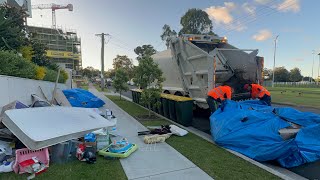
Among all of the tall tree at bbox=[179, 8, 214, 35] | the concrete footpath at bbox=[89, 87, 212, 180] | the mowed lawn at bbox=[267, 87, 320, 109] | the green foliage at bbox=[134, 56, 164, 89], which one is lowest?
the concrete footpath at bbox=[89, 87, 212, 180]

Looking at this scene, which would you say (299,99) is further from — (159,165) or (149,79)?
(159,165)

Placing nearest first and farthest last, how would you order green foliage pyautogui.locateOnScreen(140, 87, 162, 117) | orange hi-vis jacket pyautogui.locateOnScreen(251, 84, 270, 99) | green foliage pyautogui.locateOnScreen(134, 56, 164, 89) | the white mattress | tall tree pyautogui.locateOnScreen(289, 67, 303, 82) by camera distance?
the white mattress, orange hi-vis jacket pyautogui.locateOnScreen(251, 84, 270, 99), green foliage pyautogui.locateOnScreen(140, 87, 162, 117), green foliage pyautogui.locateOnScreen(134, 56, 164, 89), tall tree pyautogui.locateOnScreen(289, 67, 303, 82)

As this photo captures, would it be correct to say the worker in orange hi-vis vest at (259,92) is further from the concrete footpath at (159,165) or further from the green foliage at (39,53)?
the green foliage at (39,53)

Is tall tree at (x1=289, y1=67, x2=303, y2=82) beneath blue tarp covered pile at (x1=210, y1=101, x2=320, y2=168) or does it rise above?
above

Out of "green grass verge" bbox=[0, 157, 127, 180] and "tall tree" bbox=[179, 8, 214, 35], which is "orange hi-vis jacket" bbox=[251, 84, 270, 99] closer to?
"green grass verge" bbox=[0, 157, 127, 180]

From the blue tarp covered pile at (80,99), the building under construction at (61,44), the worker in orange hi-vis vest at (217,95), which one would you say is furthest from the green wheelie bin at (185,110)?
the building under construction at (61,44)

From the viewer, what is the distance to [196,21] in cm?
3716

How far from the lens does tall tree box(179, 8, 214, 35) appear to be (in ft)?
122

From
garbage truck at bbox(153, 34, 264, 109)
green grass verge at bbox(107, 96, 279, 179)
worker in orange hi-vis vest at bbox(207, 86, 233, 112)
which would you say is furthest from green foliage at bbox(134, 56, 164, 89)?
green grass verge at bbox(107, 96, 279, 179)

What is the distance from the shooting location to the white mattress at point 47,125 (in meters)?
3.62

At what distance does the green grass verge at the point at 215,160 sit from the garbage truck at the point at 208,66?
2.29 meters

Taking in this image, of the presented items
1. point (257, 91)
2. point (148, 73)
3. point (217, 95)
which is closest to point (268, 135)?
point (217, 95)

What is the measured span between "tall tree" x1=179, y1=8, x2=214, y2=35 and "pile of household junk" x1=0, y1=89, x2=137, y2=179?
112 feet

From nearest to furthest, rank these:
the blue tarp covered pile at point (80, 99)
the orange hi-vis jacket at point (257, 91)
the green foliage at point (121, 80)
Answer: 1. the orange hi-vis jacket at point (257, 91)
2. the blue tarp covered pile at point (80, 99)
3. the green foliage at point (121, 80)
